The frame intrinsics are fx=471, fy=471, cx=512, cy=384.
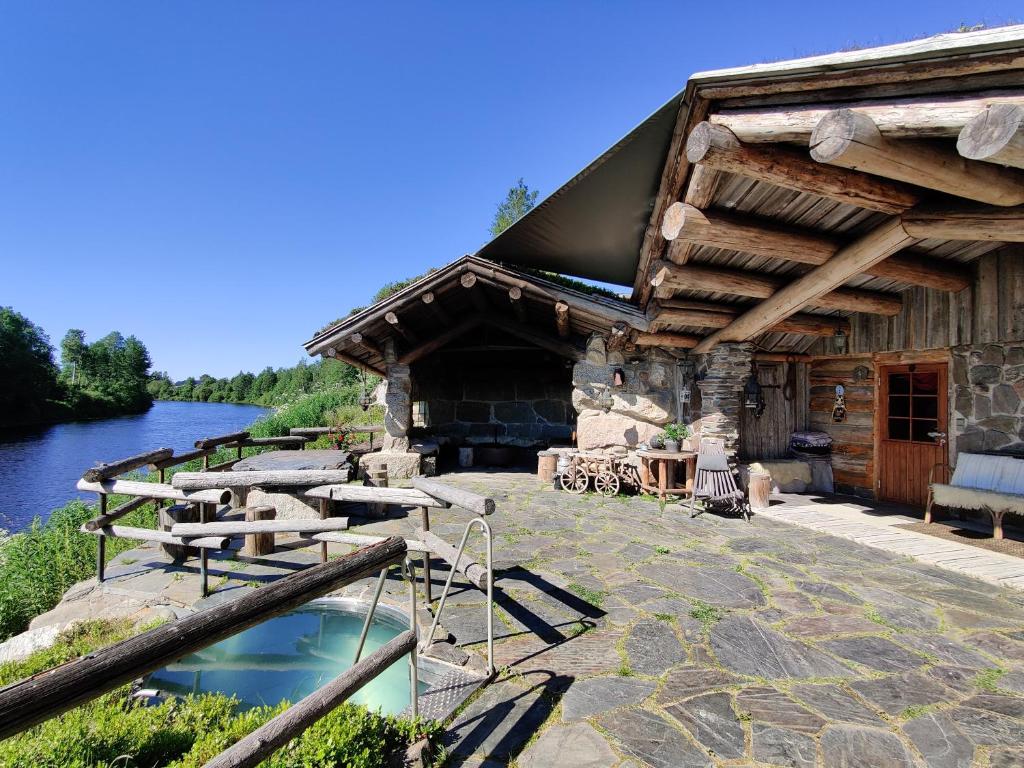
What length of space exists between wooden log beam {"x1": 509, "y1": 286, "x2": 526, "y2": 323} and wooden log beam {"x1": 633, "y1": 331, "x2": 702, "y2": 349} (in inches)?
79.2

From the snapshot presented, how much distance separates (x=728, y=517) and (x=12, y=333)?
4616 cm

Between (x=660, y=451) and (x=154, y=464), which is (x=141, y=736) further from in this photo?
(x=660, y=451)

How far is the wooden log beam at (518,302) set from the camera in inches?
290

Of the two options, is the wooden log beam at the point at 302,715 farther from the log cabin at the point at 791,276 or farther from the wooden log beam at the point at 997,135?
the wooden log beam at the point at 997,135

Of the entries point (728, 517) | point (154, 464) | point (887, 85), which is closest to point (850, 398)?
point (728, 517)

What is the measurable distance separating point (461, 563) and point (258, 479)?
2464 mm

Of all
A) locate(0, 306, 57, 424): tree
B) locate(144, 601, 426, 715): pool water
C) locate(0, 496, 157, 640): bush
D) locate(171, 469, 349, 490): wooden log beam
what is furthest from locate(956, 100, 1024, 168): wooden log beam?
locate(0, 306, 57, 424): tree

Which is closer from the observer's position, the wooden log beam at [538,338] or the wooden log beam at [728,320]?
the wooden log beam at [728,320]

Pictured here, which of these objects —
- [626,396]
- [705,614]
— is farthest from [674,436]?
[705,614]

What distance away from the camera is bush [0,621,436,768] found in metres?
1.93

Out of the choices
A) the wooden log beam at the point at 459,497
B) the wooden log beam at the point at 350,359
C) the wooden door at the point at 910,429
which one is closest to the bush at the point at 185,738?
the wooden log beam at the point at 459,497

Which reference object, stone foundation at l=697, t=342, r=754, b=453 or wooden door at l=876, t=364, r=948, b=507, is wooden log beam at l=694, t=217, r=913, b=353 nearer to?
stone foundation at l=697, t=342, r=754, b=453

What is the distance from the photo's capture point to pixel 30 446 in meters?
24.6

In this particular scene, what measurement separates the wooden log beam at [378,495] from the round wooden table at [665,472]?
438 cm
